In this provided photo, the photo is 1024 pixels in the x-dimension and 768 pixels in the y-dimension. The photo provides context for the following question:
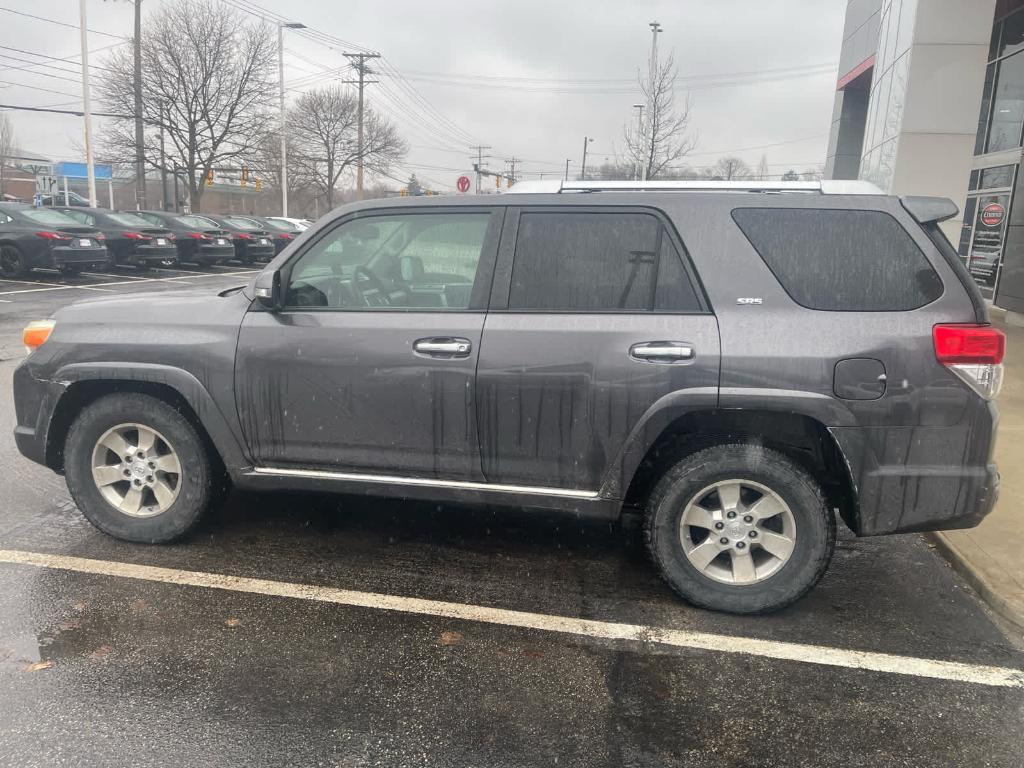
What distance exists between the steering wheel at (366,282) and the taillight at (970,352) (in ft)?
7.80

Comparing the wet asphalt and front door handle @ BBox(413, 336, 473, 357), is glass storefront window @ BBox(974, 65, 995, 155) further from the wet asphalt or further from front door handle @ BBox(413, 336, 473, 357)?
front door handle @ BBox(413, 336, 473, 357)

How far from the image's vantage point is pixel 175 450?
3.87 metres

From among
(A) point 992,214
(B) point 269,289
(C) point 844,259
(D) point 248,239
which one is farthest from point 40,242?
(A) point 992,214

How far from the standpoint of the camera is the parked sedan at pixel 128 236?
64.4ft

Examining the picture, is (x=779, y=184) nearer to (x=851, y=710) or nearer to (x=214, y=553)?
(x=851, y=710)

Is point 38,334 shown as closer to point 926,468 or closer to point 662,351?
point 662,351

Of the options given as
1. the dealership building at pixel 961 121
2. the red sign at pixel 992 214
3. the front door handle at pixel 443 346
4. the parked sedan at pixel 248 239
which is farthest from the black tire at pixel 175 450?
the parked sedan at pixel 248 239

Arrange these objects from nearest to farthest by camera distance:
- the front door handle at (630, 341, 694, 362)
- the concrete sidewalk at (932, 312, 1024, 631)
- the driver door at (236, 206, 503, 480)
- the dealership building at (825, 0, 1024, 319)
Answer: the front door handle at (630, 341, 694, 362)
the driver door at (236, 206, 503, 480)
the concrete sidewalk at (932, 312, 1024, 631)
the dealership building at (825, 0, 1024, 319)

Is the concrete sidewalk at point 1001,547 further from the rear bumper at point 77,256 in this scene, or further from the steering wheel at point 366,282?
the rear bumper at point 77,256

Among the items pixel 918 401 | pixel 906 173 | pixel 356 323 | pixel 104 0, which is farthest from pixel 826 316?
pixel 104 0

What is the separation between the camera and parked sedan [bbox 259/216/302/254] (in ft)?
88.0

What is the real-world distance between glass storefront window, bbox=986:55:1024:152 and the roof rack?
42.1ft

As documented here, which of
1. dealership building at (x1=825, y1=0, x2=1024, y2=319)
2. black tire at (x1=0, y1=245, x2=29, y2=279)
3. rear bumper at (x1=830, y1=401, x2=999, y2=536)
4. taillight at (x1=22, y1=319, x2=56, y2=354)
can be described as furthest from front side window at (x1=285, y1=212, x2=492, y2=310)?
black tire at (x1=0, y1=245, x2=29, y2=279)

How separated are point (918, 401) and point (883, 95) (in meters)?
13.7
